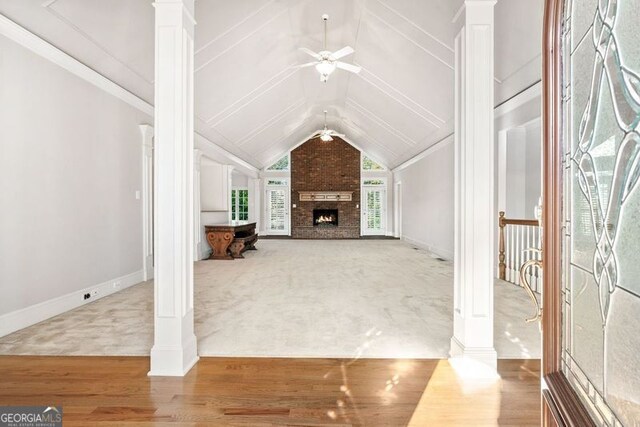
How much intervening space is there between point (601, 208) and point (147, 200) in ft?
18.4

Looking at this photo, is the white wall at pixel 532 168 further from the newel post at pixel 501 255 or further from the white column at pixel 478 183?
the white column at pixel 478 183

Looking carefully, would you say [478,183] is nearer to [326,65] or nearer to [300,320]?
[300,320]

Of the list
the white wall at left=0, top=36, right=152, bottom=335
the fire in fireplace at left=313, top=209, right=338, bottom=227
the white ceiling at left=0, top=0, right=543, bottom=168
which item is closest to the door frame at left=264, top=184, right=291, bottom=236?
the fire in fireplace at left=313, top=209, right=338, bottom=227

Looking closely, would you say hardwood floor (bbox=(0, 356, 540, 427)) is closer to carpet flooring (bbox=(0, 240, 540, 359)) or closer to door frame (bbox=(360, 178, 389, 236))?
carpet flooring (bbox=(0, 240, 540, 359))

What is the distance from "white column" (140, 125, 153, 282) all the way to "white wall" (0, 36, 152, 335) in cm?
25

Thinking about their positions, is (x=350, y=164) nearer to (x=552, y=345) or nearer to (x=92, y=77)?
(x=92, y=77)

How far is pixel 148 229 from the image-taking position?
5461 millimetres

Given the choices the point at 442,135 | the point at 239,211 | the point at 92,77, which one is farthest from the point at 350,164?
the point at 92,77

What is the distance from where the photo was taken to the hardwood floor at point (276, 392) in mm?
1854

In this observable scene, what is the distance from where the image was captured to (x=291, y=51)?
614 cm

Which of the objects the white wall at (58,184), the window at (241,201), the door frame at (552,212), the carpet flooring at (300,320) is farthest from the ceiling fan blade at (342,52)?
the window at (241,201)

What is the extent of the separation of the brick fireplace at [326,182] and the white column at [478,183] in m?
11.5

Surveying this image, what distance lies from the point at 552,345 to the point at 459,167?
1741 mm

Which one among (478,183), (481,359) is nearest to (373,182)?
(478,183)
